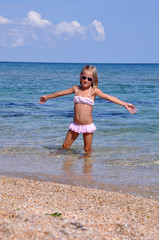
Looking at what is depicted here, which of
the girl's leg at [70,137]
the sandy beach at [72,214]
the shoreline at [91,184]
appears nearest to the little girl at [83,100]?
the girl's leg at [70,137]

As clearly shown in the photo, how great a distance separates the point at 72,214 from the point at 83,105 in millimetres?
3209

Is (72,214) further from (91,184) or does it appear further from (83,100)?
(83,100)

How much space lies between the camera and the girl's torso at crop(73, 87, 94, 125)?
6293mm

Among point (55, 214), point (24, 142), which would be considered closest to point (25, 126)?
point (24, 142)

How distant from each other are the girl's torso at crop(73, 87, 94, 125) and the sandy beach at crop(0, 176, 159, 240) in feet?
6.65

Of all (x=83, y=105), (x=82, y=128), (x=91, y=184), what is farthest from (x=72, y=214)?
(x=83, y=105)

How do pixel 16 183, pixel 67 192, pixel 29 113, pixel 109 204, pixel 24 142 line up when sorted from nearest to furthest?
pixel 109 204 → pixel 67 192 → pixel 16 183 → pixel 24 142 → pixel 29 113

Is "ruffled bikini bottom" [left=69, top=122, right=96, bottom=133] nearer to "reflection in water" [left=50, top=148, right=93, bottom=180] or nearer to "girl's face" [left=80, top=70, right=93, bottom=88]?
"reflection in water" [left=50, top=148, right=93, bottom=180]

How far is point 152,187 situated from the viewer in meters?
4.87

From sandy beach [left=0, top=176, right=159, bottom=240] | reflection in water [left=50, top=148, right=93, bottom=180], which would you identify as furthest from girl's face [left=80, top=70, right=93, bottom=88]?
sandy beach [left=0, top=176, right=159, bottom=240]

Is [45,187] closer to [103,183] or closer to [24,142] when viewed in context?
[103,183]

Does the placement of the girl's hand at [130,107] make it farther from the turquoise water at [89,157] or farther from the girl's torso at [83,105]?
the turquoise water at [89,157]

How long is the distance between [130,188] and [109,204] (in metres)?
0.98

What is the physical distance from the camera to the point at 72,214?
3371 mm
